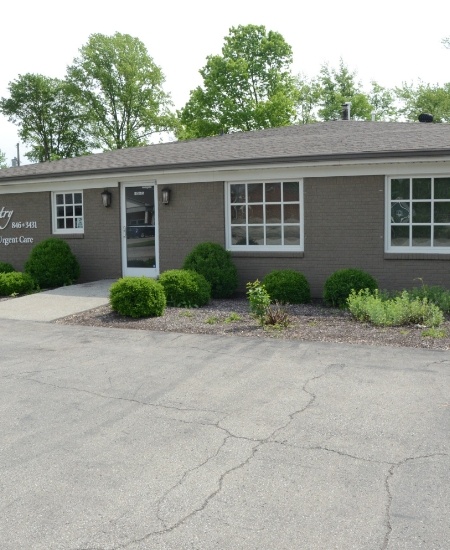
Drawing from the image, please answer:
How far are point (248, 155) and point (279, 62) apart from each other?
1341 inches

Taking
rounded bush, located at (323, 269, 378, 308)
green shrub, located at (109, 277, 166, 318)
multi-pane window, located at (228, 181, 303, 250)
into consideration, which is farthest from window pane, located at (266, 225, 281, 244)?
green shrub, located at (109, 277, 166, 318)

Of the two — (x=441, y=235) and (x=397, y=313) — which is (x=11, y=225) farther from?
(x=397, y=313)

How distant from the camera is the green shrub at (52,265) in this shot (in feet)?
49.1

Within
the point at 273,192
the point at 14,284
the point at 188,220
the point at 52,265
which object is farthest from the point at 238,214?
the point at 14,284

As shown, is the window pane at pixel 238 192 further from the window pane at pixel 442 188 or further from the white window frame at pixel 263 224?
the window pane at pixel 442 188

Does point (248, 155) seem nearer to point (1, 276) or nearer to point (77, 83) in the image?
point (1, 276)

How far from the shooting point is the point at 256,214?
13.8 meters

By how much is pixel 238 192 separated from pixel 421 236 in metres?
3.97

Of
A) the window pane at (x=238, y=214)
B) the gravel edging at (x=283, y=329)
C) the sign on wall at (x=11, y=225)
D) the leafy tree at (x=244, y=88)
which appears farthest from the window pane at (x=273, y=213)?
the leafy tree at (x=244, y=88)

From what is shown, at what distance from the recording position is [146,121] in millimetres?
51438

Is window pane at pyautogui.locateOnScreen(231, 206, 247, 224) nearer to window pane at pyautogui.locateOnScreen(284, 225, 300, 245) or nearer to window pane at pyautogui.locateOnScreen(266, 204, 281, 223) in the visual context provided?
window pane at pyautogui.locateOnScreen(266, 204, 281, 223)

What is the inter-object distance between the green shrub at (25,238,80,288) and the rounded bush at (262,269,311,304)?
5.38 metres

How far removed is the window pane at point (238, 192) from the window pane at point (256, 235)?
69 centimetres

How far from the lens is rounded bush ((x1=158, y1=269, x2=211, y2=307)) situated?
11.9 m
